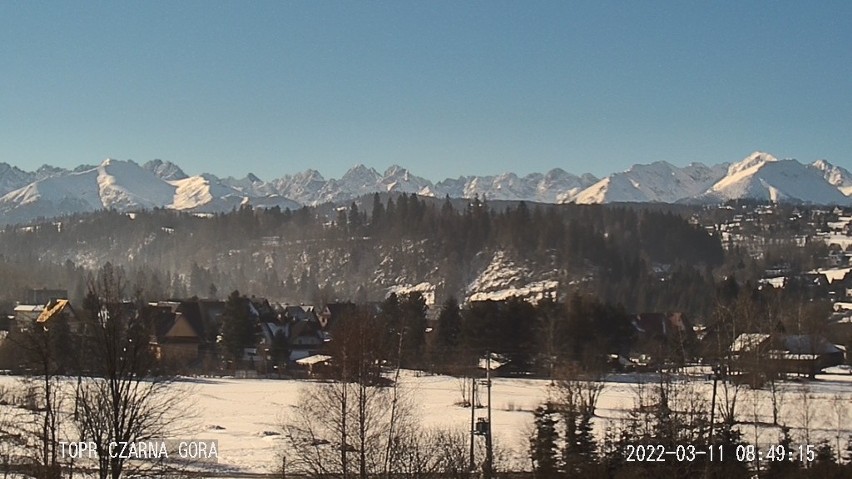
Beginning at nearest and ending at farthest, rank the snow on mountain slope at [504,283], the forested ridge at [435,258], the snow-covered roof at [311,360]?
the snow-covered roof at [311,360] < the snow on mountain slope at [504,283] < the forested ridge at [435,258]

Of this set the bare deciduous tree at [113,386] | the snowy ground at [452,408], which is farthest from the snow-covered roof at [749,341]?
the bare deciduous tree at [113,386]

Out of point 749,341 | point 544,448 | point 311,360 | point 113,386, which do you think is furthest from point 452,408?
point 113,386

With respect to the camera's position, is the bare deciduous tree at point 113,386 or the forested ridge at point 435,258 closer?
the bare deciduous tree at point 113,386

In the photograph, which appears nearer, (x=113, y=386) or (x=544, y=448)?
(x=113, y=386)

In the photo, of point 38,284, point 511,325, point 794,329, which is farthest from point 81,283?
point 794,329

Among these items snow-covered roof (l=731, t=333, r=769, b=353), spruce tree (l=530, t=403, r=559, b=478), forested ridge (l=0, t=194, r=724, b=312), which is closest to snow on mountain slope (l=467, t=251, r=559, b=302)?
forested ridge (l=0, t=194, r=724, b=312)

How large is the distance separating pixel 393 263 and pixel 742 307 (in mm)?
97513

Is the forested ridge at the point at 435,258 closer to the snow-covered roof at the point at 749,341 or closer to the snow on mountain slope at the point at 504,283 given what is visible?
the snow on mountain slope at the point at 504,283

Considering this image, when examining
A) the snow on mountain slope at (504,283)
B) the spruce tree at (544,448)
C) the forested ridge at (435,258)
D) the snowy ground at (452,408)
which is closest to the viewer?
the spruce tree at (544,448)

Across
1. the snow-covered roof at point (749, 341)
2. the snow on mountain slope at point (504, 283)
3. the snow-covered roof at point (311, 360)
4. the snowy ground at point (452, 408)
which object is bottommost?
the snowy ground at point (452, 408)

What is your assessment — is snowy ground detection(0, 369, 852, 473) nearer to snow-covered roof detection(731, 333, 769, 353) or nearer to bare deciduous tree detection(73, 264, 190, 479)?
snow-covered roof detection(731, 333, 769, 353)

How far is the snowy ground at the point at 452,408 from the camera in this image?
88.3ft

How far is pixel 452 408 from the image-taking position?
35688 mm

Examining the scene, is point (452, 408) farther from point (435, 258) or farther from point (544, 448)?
point (435, 258)
